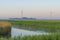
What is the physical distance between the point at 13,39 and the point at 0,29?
10.4m

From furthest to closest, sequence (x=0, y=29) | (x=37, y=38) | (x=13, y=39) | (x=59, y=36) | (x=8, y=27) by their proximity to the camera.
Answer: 1. (x=8, y=27)
2. (x=0, y=29)
3. (x=59, y=36)
4. (x=37, y=38)
5. (x=13, y=39)

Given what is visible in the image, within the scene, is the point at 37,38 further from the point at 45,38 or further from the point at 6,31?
the point at 6,31

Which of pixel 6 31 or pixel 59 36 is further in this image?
pixel 6 31

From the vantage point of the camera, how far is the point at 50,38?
14.3m

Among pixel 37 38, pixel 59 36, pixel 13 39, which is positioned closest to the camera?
pixel 13 39

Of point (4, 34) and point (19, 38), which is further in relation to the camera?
point (4, 34)

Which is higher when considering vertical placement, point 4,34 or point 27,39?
point 27,39

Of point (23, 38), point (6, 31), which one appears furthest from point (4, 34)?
point (23, 38)

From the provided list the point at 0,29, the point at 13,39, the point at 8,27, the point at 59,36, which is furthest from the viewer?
the point at 8,27

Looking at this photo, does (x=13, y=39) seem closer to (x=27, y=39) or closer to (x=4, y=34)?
(x=27, y=39)

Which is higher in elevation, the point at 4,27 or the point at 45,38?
the point at 45,38

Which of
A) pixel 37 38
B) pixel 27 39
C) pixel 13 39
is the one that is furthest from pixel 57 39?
pixel 13 39

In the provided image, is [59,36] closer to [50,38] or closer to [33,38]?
[50,38]

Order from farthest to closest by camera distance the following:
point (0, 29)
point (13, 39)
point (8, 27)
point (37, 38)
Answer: point (8, 27)
point (0, 29)
point (37, 38)
point (13, 39)
